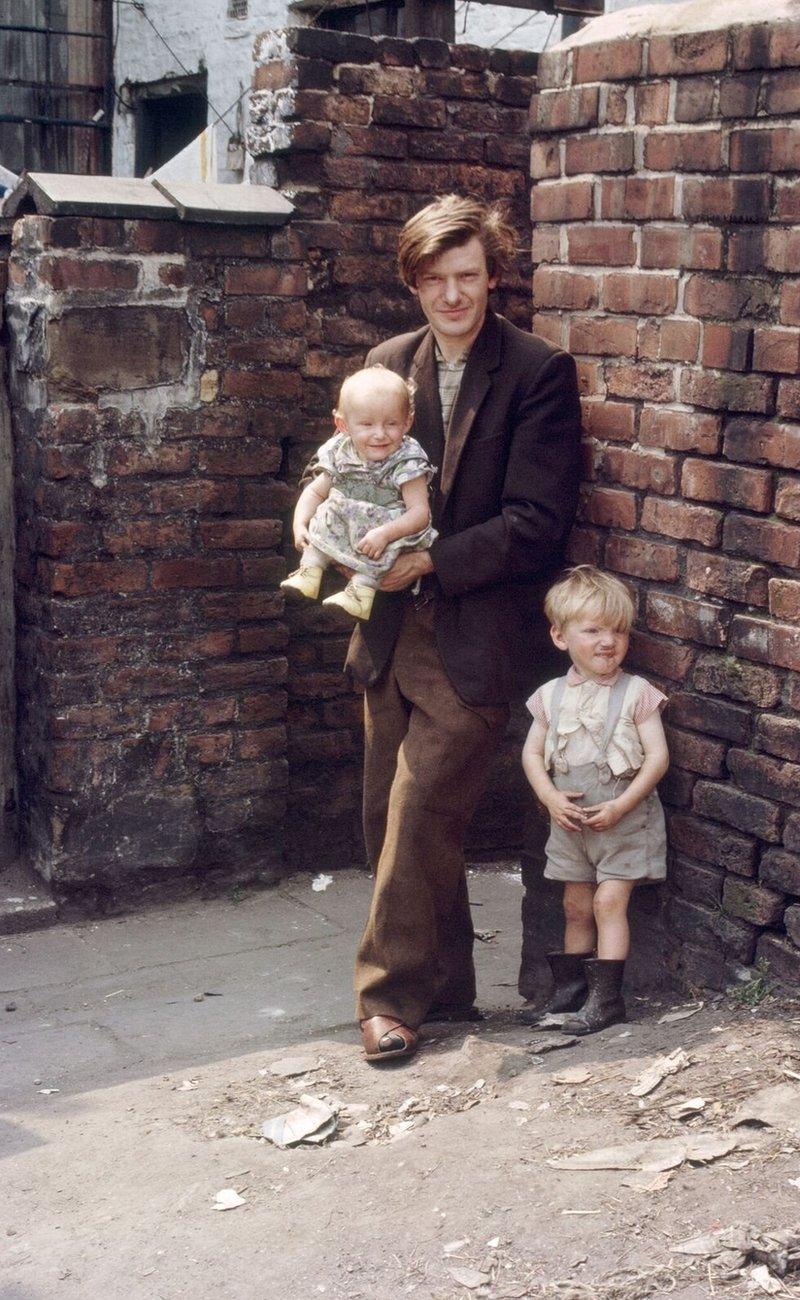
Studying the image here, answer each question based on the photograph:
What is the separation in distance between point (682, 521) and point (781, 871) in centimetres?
81

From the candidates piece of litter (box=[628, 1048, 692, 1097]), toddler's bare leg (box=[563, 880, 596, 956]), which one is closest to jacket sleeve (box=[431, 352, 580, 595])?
toddler's bare leg (box=[563, 880, 596, 956])

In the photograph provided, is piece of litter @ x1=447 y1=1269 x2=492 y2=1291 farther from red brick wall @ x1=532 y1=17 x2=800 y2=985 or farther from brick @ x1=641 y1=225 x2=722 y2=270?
brick @ x1=641 y1=225 x2=722 y2=270

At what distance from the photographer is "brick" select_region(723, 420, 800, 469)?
10.8 ft

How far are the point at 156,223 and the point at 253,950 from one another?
220 cm

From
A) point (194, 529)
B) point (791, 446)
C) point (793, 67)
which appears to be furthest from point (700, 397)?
point (194, 529)

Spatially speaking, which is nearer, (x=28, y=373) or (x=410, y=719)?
(x=410, y=719)

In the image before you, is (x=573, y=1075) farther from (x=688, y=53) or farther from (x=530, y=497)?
(x=688, y=53)

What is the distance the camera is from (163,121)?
36.8 feet

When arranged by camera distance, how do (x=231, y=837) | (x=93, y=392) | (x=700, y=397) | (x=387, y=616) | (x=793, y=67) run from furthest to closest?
(x=231, y=837), (x=93, y=392), (x=387, y=616), (x=700, y=397), (x=793, y=67)

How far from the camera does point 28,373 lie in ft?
15.7

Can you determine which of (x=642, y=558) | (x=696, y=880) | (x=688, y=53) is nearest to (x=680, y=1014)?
(x=696, y=880)

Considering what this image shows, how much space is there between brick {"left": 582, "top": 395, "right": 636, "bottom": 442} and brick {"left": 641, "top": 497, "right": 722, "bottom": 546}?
0.18 m

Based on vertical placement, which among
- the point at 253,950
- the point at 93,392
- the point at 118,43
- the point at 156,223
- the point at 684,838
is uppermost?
the point at 118,43

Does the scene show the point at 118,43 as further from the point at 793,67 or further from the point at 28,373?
the point at 793,67
